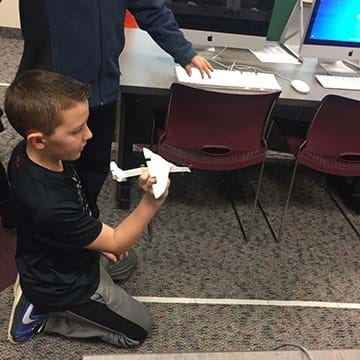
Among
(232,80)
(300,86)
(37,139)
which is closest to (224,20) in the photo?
(232,80)

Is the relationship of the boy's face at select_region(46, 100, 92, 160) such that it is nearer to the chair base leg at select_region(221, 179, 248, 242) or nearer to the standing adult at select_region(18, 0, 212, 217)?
the standing adult at select_region(18, 0, 212, 217)

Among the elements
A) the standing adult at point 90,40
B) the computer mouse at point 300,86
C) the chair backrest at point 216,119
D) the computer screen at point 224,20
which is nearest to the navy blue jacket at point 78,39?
the standing adult at point 90,40

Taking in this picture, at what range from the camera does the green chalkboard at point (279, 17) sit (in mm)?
2533

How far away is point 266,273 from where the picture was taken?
207cm

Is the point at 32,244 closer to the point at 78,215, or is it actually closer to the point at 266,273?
the point at 78,215

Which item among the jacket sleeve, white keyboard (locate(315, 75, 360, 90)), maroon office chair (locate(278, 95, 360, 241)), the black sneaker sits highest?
the jacket sleeve

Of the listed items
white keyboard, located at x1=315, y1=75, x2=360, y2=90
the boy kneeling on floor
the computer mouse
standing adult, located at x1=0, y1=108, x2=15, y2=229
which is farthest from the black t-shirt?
white keyboard, located at x1=315, y1=75, x2=360, y2=90

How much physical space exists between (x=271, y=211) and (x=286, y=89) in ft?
2.20

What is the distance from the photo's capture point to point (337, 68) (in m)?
2.50

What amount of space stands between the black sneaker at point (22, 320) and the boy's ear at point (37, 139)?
0.59 m

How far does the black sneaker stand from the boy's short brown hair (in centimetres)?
64

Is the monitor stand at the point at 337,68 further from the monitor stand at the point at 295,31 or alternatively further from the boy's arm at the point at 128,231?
the boy's arm at the point at 128,231

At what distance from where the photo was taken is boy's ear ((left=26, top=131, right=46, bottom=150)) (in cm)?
114

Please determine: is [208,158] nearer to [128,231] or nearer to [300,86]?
[300,86]
